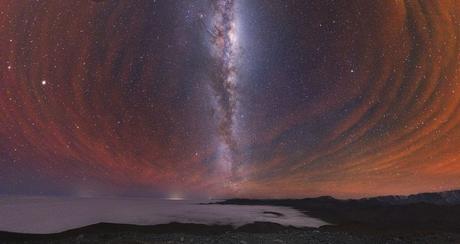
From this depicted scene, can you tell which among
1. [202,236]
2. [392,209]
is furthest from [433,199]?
[202,236]

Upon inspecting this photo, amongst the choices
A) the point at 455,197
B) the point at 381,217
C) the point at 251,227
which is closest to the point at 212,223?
the point at 251,227

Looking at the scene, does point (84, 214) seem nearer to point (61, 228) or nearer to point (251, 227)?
point (61, 228)

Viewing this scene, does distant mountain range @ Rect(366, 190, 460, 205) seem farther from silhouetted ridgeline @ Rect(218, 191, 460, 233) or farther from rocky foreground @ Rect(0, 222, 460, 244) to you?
rocky foreground @ Rect(0, 222, 460, 244)

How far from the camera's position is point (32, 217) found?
440 inches

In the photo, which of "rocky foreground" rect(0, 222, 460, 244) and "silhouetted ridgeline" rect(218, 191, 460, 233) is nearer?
"rocky foreground" rect(0, 222, 460, 244)

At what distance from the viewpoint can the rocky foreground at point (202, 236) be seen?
8344mm

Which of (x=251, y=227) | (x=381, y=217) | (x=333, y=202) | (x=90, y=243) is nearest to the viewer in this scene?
(x=90, y=243)

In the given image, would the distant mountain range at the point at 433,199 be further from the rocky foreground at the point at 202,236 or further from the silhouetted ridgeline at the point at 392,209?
the rocky foreground at the point at 202,236

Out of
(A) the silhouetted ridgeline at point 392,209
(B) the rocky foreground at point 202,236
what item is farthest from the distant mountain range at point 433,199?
(B) the rocky foreground at point 202,236

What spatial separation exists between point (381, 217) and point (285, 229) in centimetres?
679

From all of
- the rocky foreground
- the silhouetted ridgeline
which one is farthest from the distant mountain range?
the rocky foreground

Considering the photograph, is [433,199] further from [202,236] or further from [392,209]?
[202,236]

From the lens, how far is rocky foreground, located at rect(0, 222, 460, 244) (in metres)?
8.34

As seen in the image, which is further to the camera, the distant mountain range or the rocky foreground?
the distant mountain range
